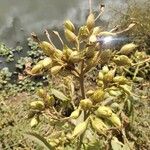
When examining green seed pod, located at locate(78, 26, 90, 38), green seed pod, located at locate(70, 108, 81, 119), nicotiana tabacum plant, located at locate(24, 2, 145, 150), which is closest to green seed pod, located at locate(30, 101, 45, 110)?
nicotiana tabacum plant, located at locate(24, 2, 145, 150)

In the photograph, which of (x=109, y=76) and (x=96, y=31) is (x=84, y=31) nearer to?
(x=96, y=31)

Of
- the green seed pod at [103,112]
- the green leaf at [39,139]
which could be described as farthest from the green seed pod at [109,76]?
the green leaf at [39,139]

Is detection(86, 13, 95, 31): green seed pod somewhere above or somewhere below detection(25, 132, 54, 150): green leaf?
above

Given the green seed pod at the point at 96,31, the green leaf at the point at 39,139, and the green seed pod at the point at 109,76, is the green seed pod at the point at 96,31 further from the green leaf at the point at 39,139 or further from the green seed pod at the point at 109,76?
the green leaf at the point at 39,139

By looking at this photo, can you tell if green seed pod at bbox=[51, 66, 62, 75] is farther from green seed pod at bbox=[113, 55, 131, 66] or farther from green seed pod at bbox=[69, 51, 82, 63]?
green seed pod at bbox=[113, 55, 131, 66]

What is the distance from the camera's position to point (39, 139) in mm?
1329

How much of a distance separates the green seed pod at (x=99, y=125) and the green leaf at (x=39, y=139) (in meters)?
0.17

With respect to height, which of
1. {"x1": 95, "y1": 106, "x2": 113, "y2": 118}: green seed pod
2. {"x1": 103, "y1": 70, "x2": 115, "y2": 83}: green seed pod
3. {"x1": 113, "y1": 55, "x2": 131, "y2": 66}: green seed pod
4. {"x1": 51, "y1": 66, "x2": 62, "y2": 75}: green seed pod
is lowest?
{"x1": 95, "y1": 106, "x2": 113, "y2": 118}: green seed pod

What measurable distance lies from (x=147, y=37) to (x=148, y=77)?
47cm

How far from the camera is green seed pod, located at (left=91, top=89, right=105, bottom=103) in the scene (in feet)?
4.12

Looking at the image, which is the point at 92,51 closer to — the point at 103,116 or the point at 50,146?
the point at 103,116

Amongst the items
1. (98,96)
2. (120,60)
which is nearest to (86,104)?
(98,96)

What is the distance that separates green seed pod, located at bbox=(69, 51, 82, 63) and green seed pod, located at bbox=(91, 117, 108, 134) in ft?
0.53

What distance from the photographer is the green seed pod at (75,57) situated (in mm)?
1212
